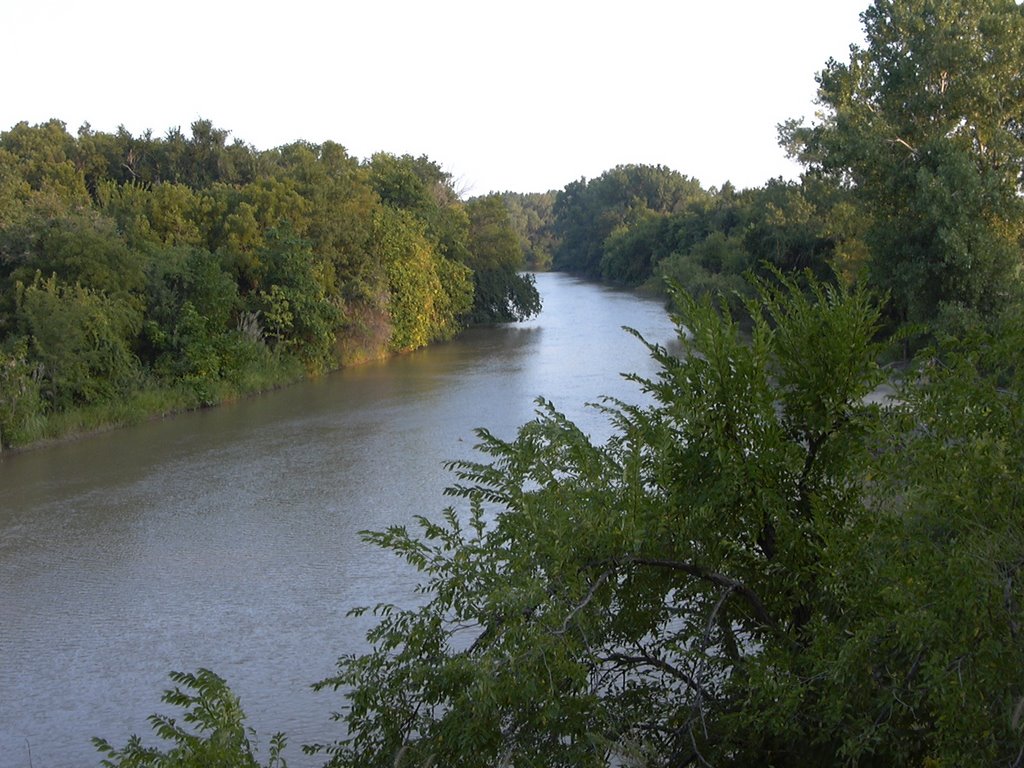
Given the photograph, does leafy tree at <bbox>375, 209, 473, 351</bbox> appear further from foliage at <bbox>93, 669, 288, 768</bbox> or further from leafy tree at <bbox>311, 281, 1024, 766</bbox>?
foliage at <bbox>93, 669, 288, 768</bbox>

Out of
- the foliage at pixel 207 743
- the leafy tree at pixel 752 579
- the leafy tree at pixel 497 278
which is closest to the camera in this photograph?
the leafy tree at pixel 752 579

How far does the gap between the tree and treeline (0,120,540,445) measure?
13.5 meters

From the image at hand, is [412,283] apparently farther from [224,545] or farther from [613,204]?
[613,204]

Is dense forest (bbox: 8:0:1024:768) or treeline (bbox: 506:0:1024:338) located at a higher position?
treeline (bbox: 506:0:1024:338)

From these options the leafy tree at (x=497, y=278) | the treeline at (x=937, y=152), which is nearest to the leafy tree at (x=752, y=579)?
the treeline at (x=937, y=152)

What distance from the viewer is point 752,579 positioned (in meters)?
5.52

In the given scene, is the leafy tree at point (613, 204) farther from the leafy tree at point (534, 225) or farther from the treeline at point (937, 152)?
the treeline at point (937, 152)

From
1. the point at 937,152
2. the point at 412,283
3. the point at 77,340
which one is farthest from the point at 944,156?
the point at 412,283

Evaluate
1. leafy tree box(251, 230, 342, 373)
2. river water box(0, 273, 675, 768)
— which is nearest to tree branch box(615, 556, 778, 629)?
river water box(0, 273, 675, 768)

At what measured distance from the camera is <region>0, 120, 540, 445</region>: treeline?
68.7 ft

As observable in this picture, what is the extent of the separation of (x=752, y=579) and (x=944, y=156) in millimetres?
17091

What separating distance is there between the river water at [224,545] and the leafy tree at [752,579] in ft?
12.7

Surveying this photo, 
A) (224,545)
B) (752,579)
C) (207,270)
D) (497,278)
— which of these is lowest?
(224,545)

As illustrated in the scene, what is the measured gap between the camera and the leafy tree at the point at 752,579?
4.29 m
